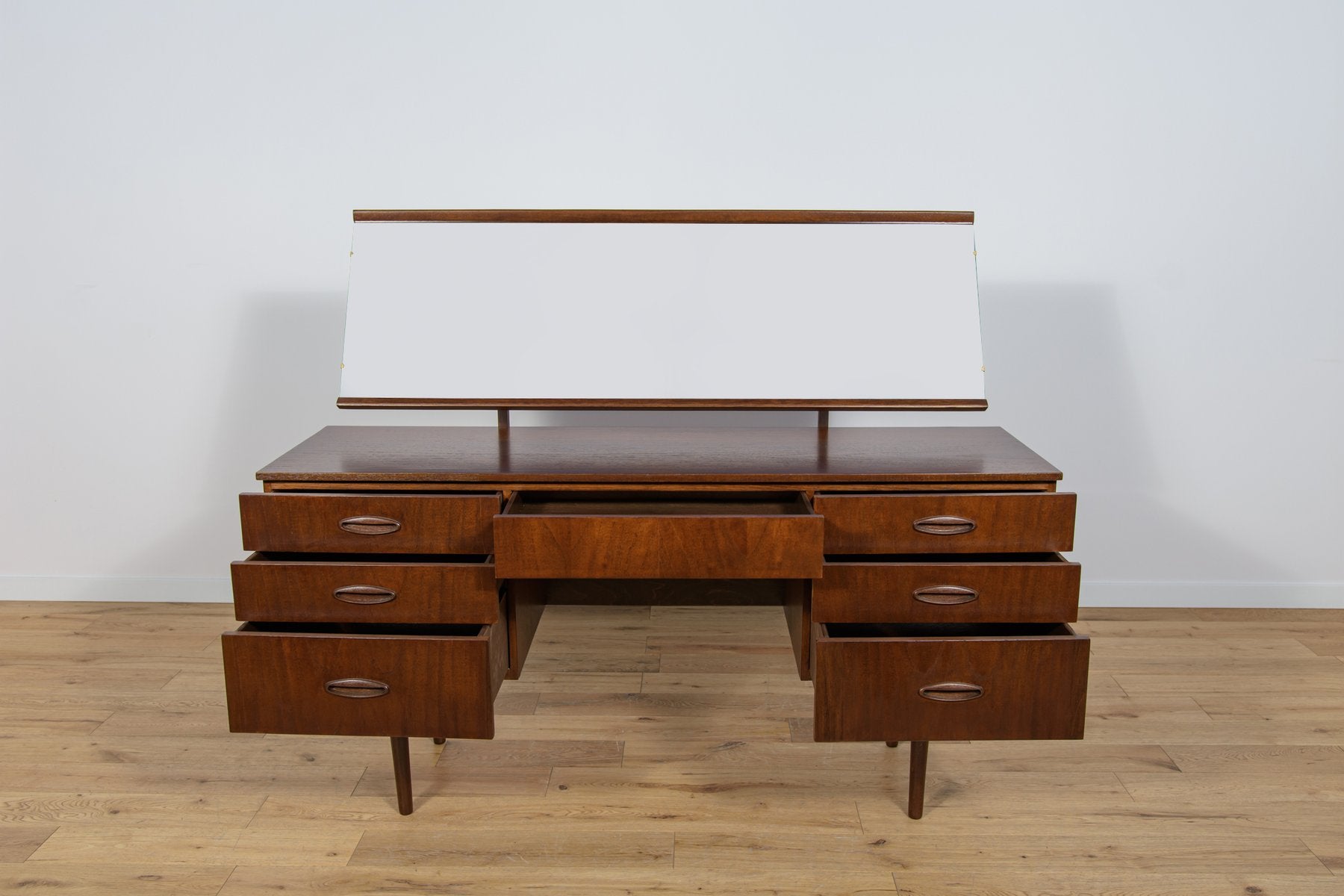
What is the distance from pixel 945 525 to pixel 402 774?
3.23 feet

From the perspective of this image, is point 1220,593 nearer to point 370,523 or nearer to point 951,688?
point 951,688

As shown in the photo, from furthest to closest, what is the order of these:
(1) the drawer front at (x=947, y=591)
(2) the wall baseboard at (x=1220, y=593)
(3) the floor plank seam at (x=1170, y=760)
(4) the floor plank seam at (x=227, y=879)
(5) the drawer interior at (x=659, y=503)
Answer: (2) the wall baseboard at (x=1220, y=593) < (3) the floor plank seam at (x=1170, y=760) < (5) the drawer interior at (x=659, y=503) < (1) the drawer front at (x=947, y=591) < (4) the floor plank seam at (x=227, y=879)

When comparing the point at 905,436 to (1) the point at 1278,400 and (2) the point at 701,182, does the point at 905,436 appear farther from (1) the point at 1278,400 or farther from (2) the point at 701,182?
(1) the point at 1278,400

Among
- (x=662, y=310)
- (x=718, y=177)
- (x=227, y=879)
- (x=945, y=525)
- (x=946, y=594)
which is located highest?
(x=718, y=177)

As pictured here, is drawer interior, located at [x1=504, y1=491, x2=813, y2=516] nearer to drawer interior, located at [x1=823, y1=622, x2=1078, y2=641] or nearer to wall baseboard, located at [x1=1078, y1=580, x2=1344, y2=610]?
drawer interior, located at [x1=823, y1=622, x2=1078, y2=641]

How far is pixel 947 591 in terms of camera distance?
1661mm

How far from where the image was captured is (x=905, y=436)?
2.06 metres

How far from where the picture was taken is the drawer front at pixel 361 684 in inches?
62.4

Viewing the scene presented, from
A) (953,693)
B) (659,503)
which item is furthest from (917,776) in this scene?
(659,503)

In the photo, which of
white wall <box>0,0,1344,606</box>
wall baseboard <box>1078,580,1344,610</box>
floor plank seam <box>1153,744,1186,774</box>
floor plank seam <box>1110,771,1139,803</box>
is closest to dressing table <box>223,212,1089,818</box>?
floor plank seam <box>1110,771,1139,803</box>

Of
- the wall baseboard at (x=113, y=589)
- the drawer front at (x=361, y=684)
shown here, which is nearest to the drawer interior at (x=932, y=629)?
the drawer front at (x=361, y=684)

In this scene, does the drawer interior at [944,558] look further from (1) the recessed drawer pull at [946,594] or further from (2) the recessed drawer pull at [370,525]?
(2) the recessed drawer pull at [370,525]

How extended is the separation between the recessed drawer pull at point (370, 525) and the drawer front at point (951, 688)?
0.71m

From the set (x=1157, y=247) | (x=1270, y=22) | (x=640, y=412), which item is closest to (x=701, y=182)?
(x=640, y=412)
